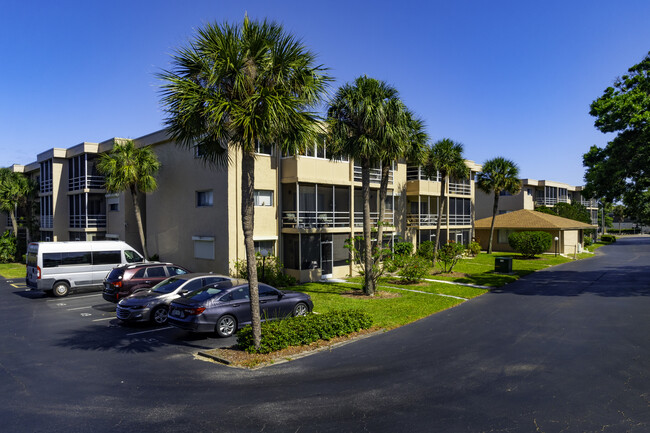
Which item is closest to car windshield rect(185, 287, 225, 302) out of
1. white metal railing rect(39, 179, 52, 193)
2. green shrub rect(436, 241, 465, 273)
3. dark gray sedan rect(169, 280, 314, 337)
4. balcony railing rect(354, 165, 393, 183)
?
dark gray sedan rect(169, 280, 314, 337)

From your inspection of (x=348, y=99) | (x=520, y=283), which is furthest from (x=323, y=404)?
(x=520, y=283)

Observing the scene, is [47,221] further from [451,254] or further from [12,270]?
[451,254]

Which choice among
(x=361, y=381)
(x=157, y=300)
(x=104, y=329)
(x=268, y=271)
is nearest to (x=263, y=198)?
(x=268, y=271)

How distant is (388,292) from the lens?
21016 millimetres

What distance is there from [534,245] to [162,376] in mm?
37279

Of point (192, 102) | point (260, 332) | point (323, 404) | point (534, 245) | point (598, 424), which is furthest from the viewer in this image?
point (534, 245)

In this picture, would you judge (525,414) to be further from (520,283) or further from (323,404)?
(520,283)

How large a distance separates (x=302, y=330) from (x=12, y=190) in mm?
36010

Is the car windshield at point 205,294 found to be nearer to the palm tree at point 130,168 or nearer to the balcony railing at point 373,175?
the palm tree at point 130,168

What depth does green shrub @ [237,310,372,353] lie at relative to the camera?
440 inches

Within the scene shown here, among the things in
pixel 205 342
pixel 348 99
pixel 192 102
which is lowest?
pixel 205 342

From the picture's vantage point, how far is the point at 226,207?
72.1ft

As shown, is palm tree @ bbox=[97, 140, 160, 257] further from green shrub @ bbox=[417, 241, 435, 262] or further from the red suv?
green shrub @ bbox=[417, 241, 435, 262]

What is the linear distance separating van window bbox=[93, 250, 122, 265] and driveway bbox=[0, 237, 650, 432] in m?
7.02
